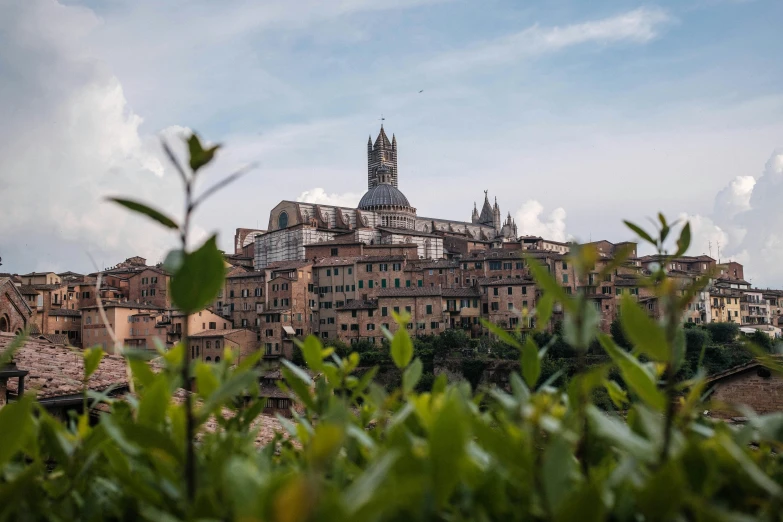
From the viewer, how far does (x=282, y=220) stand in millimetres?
69438

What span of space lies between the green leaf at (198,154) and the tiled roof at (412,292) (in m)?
42.5

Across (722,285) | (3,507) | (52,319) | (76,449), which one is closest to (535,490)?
(3,507)

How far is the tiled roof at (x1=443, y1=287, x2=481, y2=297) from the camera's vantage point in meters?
45.9

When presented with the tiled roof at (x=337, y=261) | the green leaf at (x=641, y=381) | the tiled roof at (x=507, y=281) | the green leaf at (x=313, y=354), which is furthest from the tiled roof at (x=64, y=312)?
the green leaf at (x=641, y=381)

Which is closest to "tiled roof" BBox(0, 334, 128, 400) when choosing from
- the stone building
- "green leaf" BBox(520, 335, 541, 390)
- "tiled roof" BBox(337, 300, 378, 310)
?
"green leaf" BBox(520, 335, 541, 390)

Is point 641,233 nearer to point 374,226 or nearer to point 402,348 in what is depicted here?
point 402,348

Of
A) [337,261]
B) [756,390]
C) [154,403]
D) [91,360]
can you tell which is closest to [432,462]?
[154,403]

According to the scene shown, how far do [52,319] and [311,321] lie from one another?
1660cm

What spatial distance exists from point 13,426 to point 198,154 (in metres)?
0.52

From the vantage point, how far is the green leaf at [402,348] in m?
1.78

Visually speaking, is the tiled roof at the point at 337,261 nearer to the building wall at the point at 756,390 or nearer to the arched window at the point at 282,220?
the arched window at the point at 282,220

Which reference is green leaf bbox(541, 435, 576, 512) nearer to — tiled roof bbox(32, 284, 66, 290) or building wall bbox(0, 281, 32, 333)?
building wall bbox(0, 281, 32, 333)

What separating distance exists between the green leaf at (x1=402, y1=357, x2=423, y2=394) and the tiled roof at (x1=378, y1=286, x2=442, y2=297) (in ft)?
137

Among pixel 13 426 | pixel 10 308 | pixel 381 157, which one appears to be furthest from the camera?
pixel 381 157
